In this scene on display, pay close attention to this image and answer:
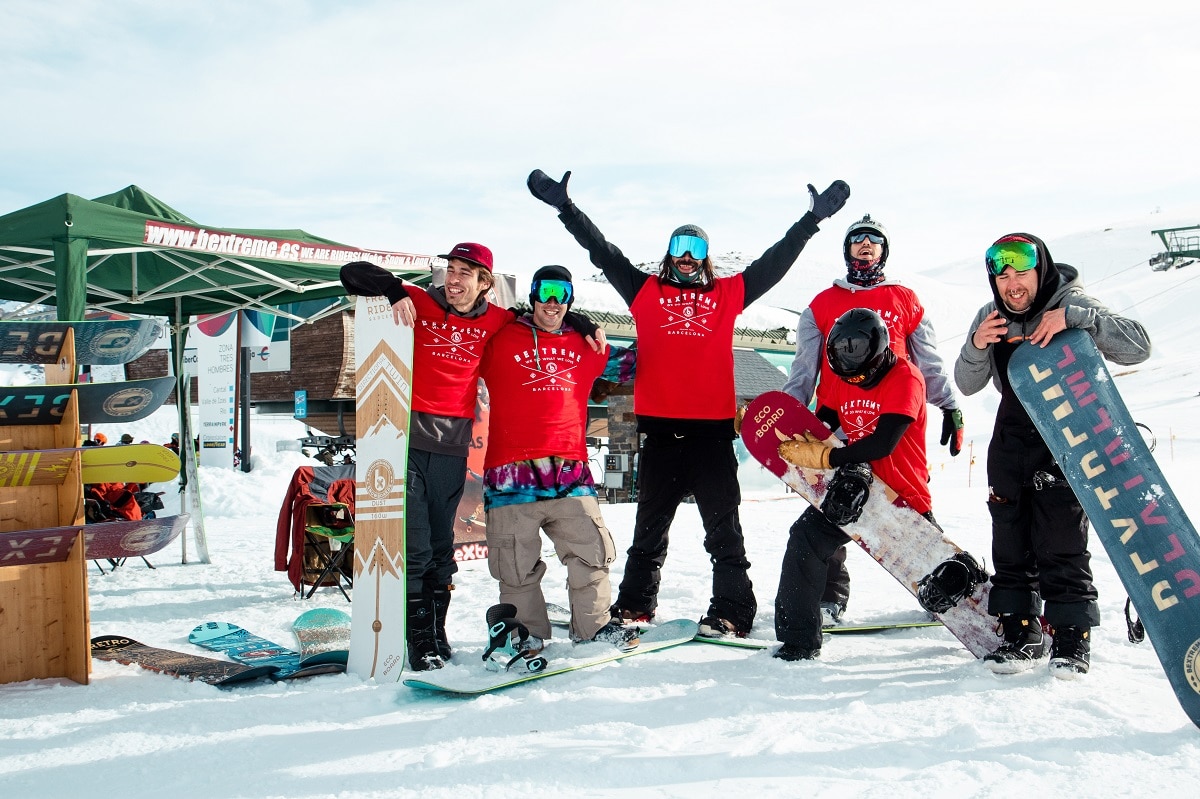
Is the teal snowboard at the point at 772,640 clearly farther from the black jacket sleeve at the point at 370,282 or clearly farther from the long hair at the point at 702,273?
the black jacket sleeve at the point at 370,282

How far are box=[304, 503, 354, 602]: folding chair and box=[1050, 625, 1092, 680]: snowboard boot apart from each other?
13.5ft

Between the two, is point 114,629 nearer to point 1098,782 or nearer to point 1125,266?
point 1098,782

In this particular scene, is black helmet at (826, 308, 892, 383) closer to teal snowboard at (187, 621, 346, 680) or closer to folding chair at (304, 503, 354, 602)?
teal snowboard at (187, 621, 346, 680)

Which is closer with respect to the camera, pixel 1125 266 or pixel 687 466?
pixel 687 466

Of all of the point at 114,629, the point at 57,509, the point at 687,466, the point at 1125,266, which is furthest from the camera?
the point at 1125,266

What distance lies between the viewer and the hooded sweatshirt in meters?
3.31

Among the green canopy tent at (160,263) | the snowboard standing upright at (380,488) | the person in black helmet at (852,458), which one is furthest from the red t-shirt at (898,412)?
the green canopy tent at (160,263)

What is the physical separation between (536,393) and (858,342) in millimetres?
1396

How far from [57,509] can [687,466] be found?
9.07 feet

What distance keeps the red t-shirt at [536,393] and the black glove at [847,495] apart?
3.49 feet

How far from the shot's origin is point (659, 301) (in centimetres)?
431

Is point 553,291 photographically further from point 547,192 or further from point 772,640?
point 772,640

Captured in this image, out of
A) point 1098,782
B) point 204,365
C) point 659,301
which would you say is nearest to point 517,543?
point 659,301

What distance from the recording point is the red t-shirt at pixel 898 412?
3.69 meters
